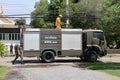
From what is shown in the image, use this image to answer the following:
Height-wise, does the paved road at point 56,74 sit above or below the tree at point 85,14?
below

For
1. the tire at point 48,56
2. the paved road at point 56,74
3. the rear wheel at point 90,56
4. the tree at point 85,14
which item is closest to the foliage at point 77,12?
the tree at point 85,14

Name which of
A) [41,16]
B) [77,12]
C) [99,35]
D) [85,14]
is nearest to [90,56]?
[99,35]

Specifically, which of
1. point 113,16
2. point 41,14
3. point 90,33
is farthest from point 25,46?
point 41,14

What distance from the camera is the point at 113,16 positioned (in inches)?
1099

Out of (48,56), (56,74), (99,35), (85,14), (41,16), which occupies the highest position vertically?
(41,16)

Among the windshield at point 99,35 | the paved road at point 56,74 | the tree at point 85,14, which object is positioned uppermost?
the tree at point 85,14

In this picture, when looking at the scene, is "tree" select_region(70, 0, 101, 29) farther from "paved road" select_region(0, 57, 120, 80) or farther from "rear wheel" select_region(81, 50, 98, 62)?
"paved road" select_region(0, 57, 120, 80)

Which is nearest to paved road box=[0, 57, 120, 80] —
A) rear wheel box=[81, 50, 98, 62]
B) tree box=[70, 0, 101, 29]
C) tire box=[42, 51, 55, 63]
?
tire box=[42, 51, 55, 63]

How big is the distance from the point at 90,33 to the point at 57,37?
276 centimetres

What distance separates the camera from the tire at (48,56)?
34125 millimetres

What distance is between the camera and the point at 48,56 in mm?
34312

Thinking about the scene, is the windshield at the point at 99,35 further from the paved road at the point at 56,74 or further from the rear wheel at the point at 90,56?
the paved road at the point at 56,74

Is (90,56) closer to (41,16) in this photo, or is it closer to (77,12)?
(77,12)

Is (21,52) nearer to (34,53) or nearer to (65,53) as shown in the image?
(34,53)
